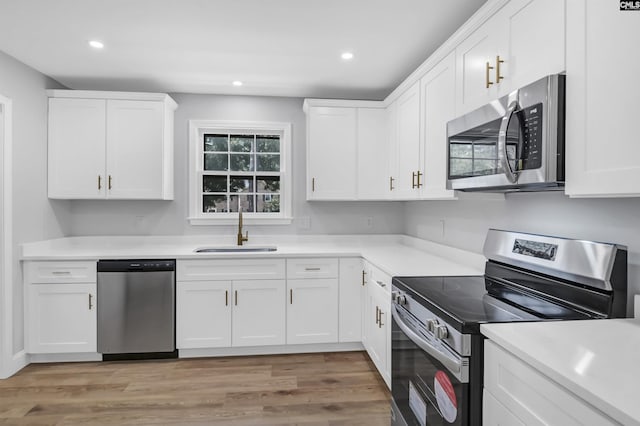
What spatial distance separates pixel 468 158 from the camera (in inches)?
75.4

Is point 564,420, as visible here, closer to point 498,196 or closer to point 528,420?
point 528,420

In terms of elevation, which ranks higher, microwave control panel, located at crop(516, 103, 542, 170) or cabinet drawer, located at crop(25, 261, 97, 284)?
microwave control panel, located at crop(516, 103, 542, 170)

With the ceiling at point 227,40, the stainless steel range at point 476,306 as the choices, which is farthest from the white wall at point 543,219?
the ceiling at point 227,40

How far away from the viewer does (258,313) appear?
3227 mm

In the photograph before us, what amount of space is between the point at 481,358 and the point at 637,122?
0.86 meters

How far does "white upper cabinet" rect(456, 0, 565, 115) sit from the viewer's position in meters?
1.38

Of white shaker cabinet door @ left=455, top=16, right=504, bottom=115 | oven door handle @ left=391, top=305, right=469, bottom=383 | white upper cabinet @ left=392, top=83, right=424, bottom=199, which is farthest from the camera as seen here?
white upper cabinet @ left=392, top=83, right=424, bottom=199

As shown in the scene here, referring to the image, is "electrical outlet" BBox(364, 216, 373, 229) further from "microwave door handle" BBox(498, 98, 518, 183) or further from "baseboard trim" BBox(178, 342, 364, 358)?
"microwave door handle" BBox(498, 98, 518, 183)

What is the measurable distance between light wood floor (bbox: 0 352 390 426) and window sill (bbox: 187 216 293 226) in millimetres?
1307

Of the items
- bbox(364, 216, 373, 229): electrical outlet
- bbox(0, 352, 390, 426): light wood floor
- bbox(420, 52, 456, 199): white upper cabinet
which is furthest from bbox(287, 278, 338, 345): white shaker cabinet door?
bbox(420, 52, 456, 199): white upper cabinet

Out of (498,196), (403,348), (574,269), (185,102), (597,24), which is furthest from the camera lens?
(185,102)

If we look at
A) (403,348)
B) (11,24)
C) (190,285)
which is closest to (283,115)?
(190,285)

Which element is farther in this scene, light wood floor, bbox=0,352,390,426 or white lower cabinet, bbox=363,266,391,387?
white lower cabinet, bbox=363,266,391,387

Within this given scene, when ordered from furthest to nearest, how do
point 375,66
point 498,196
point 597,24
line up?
1. point 375,66
2. point 498,196
3. point 597,24
